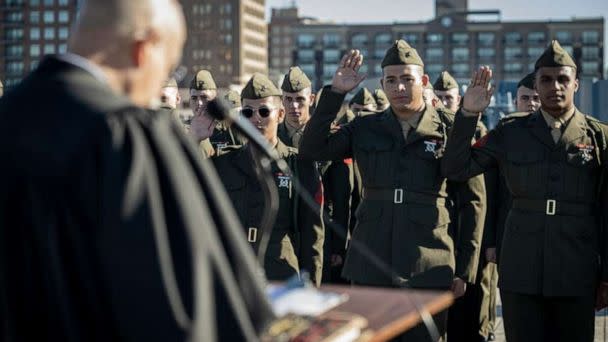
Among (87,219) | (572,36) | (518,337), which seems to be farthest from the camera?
(572,36)

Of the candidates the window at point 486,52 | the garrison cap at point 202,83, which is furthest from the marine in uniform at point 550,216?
the window at point 486,52

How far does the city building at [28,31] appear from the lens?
578ft

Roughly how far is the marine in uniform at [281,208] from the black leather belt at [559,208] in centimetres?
152

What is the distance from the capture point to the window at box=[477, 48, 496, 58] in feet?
605

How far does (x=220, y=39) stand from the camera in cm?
18300

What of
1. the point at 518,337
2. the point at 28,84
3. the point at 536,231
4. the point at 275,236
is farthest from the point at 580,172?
the point at 28,84

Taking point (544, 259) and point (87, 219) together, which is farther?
point (544, 259)

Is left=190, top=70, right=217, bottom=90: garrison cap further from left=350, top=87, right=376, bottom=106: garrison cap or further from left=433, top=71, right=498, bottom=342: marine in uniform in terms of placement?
left=433, top=71, right=498, bottom=342: marine in uniform

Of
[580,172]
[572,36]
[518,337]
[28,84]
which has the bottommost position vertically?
[518,337]

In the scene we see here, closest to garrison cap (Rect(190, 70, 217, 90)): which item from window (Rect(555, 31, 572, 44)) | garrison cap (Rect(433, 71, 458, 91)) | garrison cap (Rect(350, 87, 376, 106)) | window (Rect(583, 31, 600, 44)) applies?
garrison cap (Rect(350, 87, 376, 106))

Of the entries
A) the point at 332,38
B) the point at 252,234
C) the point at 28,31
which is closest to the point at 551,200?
the point at 252,234

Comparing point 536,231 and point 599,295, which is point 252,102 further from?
point 599,295

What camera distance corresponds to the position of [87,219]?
2.33 meters

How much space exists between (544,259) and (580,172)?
597 millimetres
